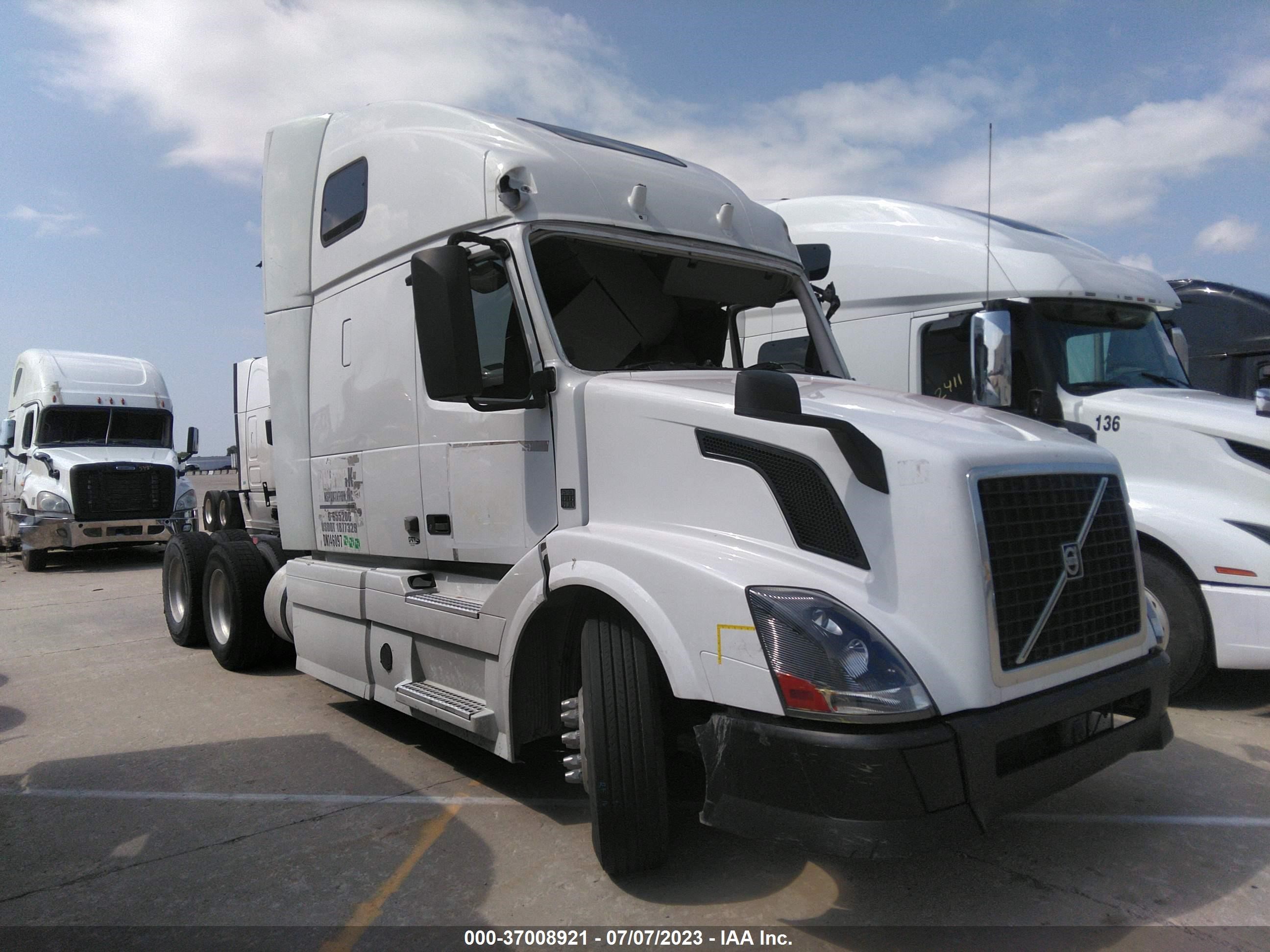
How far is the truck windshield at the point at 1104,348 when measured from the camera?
6176 millimetres

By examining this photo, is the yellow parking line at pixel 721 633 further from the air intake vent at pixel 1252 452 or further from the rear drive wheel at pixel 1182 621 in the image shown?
the air intake vent at pixel 1252 452

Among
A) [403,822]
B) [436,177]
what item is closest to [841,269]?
[436,177]

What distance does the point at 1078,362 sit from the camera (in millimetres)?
6223

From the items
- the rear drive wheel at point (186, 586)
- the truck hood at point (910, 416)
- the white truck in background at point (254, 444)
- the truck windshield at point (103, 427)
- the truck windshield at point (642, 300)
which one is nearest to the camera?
the truck hood at point (910, 416)

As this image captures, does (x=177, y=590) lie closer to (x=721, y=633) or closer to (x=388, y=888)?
(x=388, y=888)

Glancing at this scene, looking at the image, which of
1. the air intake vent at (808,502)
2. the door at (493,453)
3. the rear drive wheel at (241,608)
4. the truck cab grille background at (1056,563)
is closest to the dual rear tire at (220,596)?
the rear drive wheel at (241,608)

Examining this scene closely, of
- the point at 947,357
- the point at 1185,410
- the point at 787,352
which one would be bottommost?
the point at 1185,410

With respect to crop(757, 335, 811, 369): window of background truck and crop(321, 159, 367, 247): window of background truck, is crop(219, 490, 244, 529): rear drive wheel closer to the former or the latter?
crop(321, 159, 367, 247): window of background truck

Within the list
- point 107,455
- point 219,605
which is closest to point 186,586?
point 219,605

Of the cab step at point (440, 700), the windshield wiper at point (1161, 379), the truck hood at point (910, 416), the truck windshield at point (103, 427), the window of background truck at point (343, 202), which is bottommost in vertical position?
the cab step at point (440, 700)

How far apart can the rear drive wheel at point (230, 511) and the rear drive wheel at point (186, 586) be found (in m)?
4.85

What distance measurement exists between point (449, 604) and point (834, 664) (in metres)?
2.22

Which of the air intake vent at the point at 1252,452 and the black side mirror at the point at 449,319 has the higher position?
the black side mirror at the point at 449,319

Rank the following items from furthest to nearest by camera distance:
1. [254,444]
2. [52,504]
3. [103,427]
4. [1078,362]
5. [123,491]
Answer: [103,427] → [123,491] → [52,504] → [254,444] → [1078,362]
